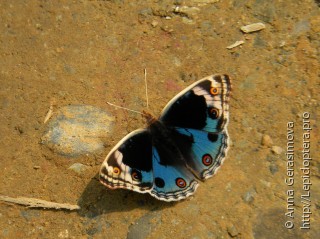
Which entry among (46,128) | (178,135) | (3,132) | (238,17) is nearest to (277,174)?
(178,135)

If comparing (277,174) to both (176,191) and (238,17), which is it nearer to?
(176,191)

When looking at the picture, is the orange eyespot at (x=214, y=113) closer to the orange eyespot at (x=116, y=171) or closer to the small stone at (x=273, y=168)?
the small stone at (x=273, y=168)

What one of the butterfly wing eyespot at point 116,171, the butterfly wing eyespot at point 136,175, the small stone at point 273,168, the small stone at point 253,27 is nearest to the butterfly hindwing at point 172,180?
the butterfly wing eyespot at point 136,175

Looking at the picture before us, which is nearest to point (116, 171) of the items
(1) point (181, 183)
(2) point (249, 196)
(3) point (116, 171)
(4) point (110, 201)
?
(3) point (116, 171)

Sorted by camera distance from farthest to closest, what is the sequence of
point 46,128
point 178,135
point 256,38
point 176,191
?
point 256,38
point 46,128
point 178,135
point 176,191

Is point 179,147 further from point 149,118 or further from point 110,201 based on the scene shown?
point 110,201
